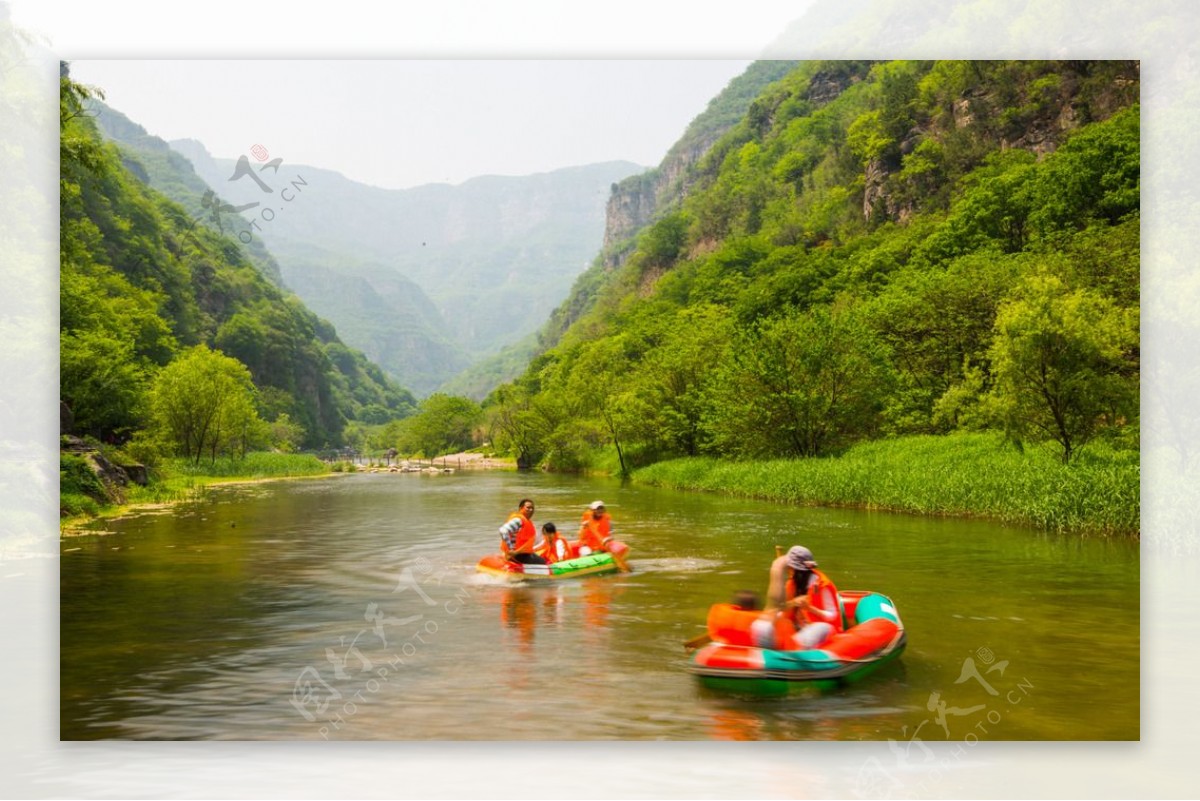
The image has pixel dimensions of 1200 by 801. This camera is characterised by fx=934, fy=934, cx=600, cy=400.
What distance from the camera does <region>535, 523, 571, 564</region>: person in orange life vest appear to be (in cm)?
1930

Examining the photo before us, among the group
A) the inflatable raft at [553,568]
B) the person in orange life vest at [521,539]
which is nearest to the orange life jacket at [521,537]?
the person in orange life vest at [521,539]

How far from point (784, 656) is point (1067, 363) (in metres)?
17.8

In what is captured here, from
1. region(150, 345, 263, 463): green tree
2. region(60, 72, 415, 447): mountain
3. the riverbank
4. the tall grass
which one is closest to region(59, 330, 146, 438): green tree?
region(60, 72, 415, 447): mountain

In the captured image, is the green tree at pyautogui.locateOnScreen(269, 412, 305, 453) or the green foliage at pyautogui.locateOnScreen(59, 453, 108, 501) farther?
the green tree at pyautogui.locateOnScreen(269, 412, 305, 453)

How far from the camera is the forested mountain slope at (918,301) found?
82.4 ft

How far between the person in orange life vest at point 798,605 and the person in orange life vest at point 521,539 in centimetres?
858

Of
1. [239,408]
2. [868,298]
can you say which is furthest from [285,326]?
[868,298]

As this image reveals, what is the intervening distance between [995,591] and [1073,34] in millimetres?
25966

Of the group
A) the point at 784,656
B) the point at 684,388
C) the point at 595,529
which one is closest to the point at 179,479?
the point at 684,388

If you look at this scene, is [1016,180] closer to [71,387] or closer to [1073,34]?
[1073,34]

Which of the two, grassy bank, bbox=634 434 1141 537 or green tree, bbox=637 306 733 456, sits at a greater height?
green tree, bbox=637 306 733 456

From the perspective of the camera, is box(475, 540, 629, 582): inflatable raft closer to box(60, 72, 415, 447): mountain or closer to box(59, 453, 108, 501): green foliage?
box(60, 72, 415, 447): mountain

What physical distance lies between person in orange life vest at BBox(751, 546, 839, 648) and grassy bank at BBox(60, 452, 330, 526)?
23.1 m

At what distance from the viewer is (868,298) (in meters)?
54.4
